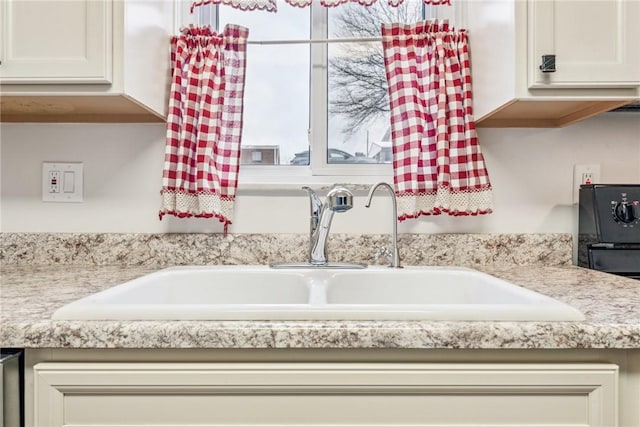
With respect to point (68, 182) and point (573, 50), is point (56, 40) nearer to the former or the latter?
point (68, 182)

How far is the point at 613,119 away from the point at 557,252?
444 mm

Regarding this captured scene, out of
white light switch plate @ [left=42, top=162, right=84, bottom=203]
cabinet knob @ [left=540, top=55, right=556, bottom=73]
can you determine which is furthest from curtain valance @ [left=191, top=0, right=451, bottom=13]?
white light switch plate @ [left=42, top=162, right=84, bottom=203]

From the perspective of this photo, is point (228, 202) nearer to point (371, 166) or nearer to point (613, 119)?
point (371, 166)

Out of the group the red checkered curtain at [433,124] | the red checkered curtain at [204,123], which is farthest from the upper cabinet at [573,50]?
the red checkered curtain at [204,123]

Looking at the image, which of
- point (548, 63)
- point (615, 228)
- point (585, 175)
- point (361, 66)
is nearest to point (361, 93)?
point (361, 66)

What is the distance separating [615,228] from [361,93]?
2.76 feet

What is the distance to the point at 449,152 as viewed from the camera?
4.39 feet

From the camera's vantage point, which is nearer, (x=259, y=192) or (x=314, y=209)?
(x=314, y=209)

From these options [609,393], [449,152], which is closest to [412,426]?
[609,393]

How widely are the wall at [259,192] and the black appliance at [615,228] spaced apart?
15 cm

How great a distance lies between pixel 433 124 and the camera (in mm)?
1371

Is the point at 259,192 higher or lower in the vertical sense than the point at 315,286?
higher

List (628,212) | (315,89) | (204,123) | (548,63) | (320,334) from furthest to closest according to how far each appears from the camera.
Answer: (315,89) < (204,123) < (628,212) < (548,63) < (320,334)

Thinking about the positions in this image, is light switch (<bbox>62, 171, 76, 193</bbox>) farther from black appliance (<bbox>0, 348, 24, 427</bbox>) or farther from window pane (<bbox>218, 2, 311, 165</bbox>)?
black appliance (<bbox>0, 348, 24, 427</bbox>)
